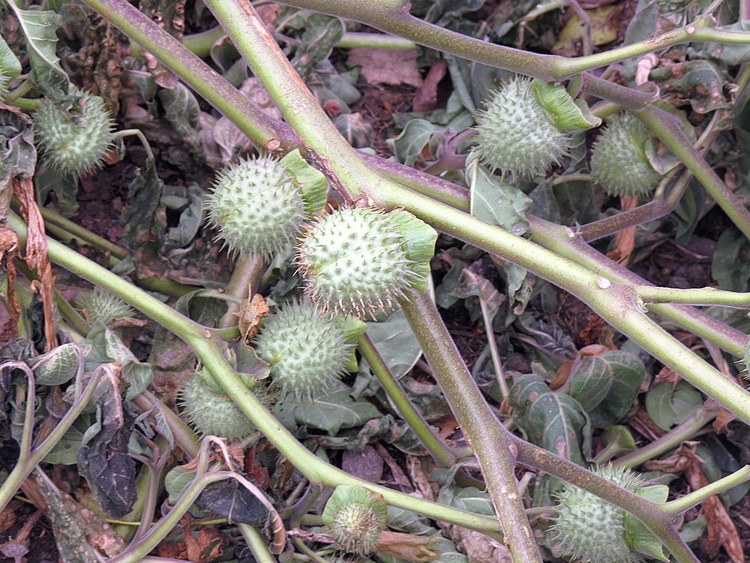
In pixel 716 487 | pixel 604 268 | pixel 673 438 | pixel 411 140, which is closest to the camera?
pixel 716 487

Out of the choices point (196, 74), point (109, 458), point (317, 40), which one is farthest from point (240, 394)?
point (317, 40)

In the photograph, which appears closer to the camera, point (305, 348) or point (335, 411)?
point (305, 348)

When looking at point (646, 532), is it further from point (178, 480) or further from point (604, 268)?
point (178, 480)

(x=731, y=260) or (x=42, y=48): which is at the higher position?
(x=42, y=48)

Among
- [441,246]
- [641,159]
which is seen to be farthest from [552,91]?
[441,246]

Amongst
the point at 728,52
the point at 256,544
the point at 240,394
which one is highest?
the point at 728,52

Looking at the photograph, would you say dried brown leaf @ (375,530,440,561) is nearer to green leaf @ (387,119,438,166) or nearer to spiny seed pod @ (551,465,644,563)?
spiny seed pod @ (551,465,644,563)
